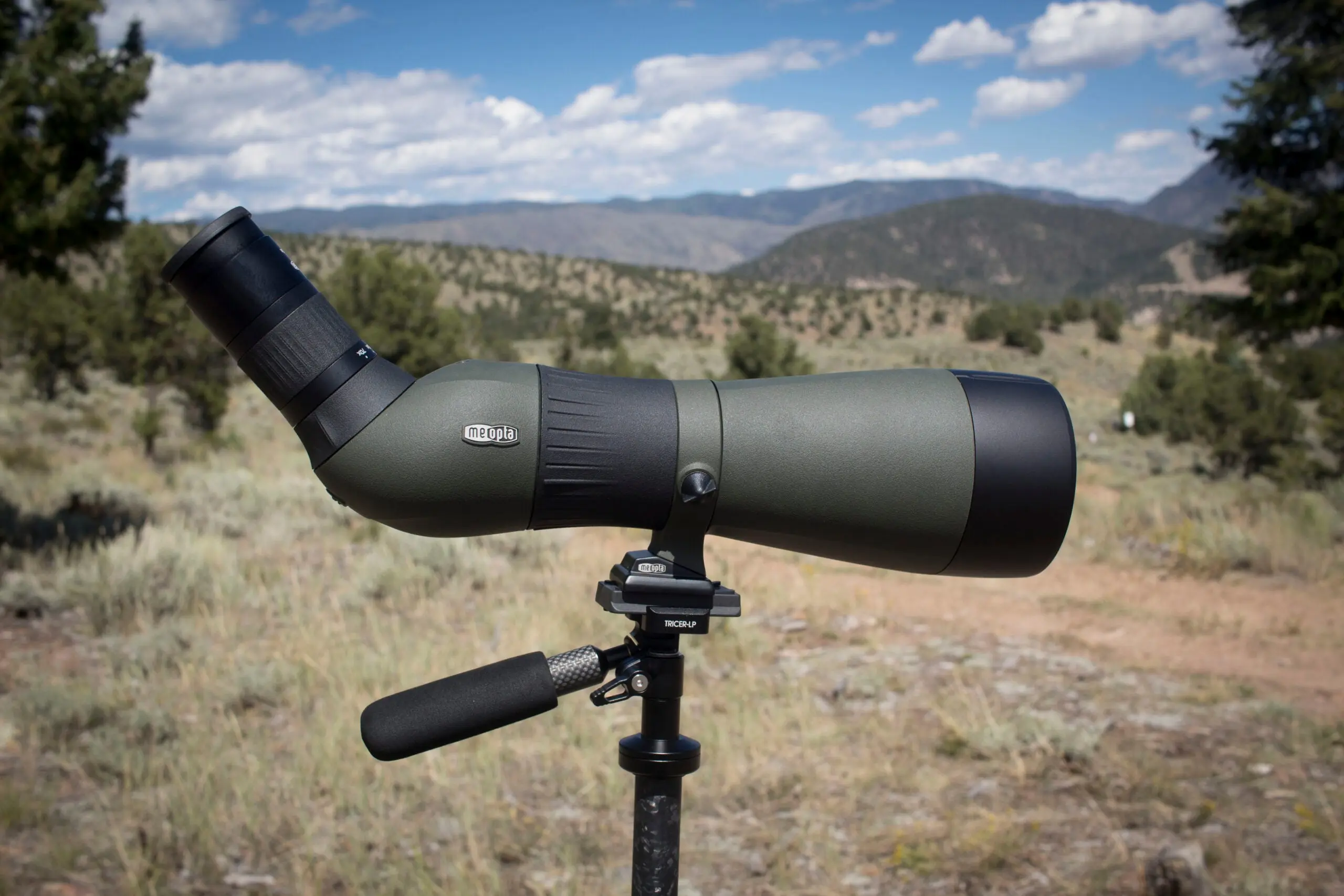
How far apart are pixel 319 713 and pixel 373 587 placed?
2281 millimetres

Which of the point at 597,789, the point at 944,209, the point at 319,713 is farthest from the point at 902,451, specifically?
the point at 944,209

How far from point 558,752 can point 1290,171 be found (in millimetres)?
10304

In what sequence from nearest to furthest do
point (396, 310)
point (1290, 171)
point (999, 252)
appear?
point (1290, 171) → point (396, 310) → point (999, 252)

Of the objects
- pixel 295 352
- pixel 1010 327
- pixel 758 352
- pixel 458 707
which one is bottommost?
pixel 458 707

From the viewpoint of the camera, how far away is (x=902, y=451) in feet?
4.70

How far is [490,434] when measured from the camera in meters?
1.35

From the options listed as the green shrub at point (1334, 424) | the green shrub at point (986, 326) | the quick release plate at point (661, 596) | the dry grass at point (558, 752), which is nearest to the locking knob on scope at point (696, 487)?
the quick release plate at point (661, 596)

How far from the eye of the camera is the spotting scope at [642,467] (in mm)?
1361

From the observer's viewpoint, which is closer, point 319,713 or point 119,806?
point 119,806

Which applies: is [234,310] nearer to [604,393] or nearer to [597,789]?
[604,393]

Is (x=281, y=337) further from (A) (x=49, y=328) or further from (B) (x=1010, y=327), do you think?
(B) (x=1010, y=327)

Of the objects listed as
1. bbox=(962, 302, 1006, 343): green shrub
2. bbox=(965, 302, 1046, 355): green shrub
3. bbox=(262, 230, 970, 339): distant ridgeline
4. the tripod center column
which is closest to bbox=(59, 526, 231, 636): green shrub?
the tripod center column

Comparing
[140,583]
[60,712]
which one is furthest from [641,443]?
[140,583]

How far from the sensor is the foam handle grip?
4.32ft
